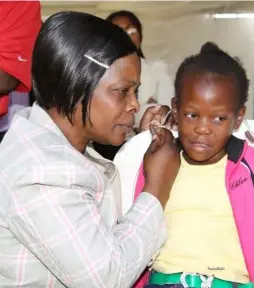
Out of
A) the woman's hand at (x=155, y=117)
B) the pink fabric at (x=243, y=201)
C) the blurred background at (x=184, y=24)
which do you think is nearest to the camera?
the pink fabric at (x=243, y=201)

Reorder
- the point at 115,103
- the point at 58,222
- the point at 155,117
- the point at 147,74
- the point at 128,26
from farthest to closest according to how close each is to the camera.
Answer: the point at 147,74
the point at 128,26
the point at 155,117
the point at 115,103
the point at 58,222

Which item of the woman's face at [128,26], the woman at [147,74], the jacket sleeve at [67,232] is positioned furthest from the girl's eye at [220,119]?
the woman's face at [128,26]

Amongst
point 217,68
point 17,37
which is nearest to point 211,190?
point 217,68

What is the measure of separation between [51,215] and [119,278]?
0.19m

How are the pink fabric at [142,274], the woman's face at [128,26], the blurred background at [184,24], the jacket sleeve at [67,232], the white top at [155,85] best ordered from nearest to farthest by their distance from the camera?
the jacket sleeve at [67,232] → the pink fabric at [142,274] → the woman's face at [128,26] → the white top at [155,85] → the blurred background at [184,24]

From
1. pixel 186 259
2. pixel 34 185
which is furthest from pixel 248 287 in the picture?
pixel 34 185

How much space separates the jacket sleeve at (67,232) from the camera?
98cm

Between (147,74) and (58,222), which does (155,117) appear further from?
(147,74)

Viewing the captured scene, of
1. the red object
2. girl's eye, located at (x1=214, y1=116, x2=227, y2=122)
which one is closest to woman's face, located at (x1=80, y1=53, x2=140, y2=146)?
girl's eye, located at (x1=214, y1=116, x2=227, y2=122)

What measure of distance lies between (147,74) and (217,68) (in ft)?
7.24

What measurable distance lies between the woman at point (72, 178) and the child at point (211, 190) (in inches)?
6.3

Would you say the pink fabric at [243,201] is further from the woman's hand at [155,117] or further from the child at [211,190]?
the woman's hand at [155,117]

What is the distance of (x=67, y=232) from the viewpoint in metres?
0.99

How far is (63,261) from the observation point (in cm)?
99
